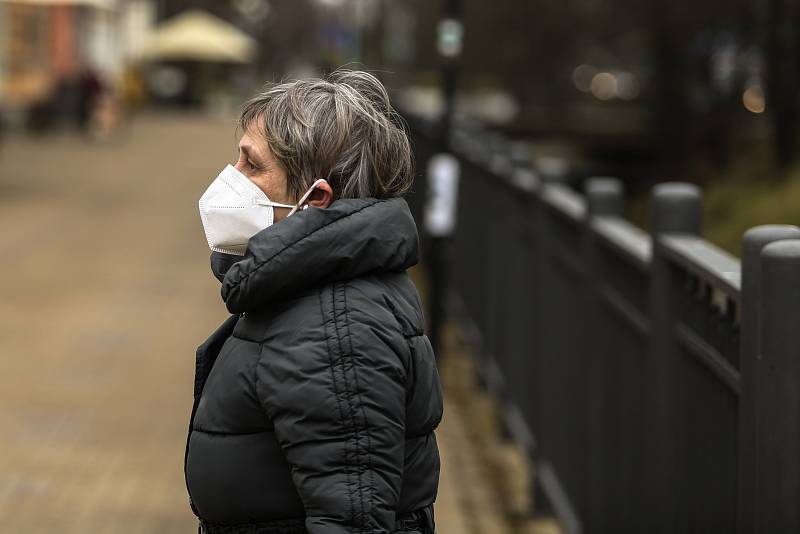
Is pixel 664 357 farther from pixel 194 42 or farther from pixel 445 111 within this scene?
pixel 194 42

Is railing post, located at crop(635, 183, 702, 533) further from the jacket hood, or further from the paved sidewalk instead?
the paved sidewalk

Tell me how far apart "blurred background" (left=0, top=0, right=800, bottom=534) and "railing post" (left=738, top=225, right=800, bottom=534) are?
0.98 meters

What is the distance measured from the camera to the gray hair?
2531mm

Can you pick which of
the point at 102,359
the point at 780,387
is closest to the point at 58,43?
the point at 102,359

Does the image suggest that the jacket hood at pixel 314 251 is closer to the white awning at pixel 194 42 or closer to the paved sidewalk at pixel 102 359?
the paved sidewalk at pixel 102 359

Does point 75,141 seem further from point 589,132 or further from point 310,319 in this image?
point 310,319

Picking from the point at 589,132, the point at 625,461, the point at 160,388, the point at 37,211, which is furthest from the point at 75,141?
the point at 625,461

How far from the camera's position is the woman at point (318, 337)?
2393mm

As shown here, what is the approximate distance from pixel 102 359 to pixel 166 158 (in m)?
19.9

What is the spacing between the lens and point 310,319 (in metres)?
2.45

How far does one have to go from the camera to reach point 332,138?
2.53 meters

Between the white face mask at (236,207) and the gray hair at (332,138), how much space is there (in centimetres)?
5

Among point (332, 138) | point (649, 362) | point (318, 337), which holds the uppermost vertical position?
point (332, 138)

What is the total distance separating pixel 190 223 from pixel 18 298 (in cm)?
616
